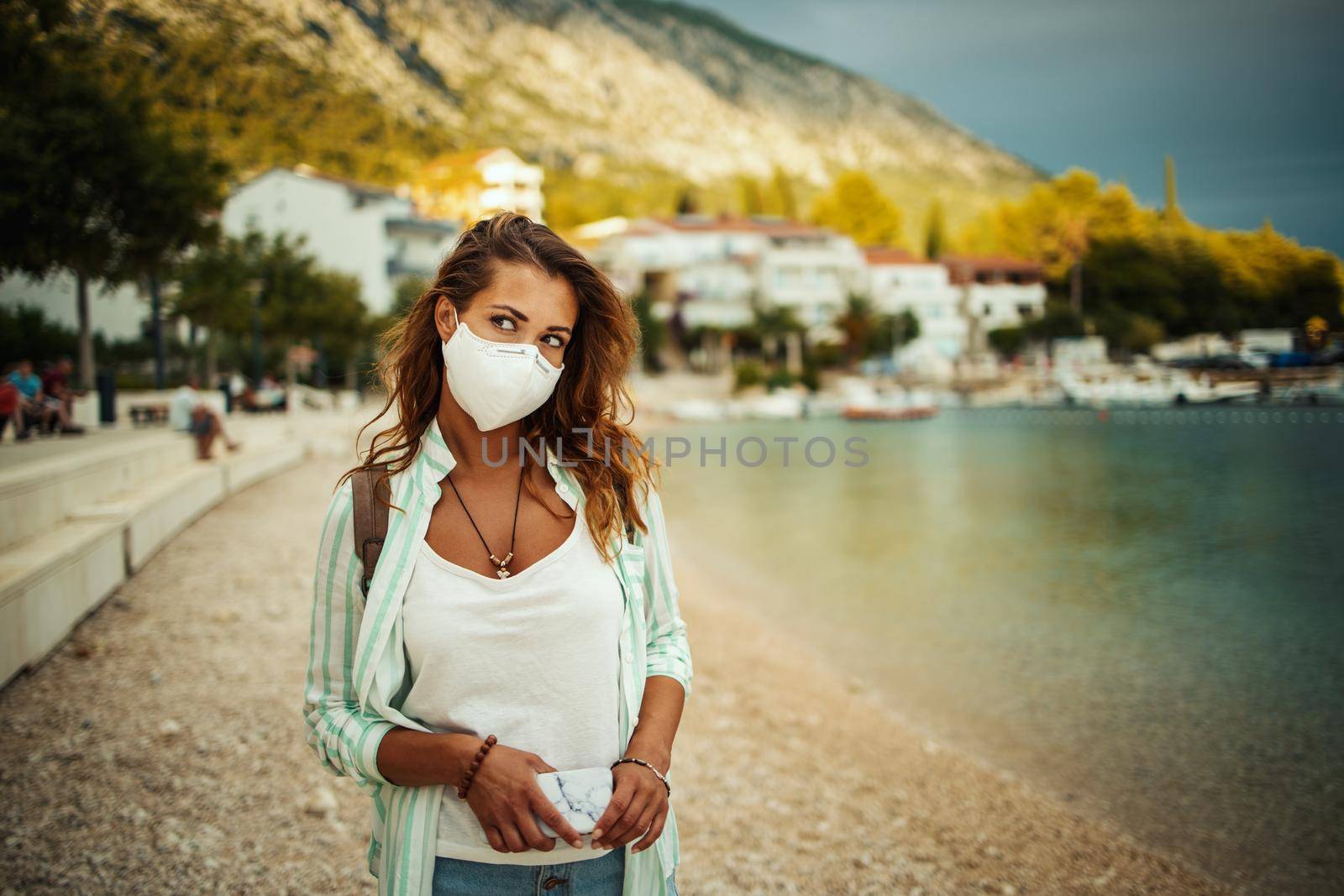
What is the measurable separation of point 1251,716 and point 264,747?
1020cm


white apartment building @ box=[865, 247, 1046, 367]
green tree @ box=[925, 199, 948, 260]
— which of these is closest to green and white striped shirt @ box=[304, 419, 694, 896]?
white apartment building @ box=[865, 247, 1046, 367]

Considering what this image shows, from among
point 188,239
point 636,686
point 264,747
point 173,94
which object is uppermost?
point 173,94

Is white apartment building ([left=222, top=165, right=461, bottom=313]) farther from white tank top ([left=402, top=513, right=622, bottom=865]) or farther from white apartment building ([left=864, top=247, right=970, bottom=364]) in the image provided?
white apartment building ([left=864, top=247, right=970, bottom=364])

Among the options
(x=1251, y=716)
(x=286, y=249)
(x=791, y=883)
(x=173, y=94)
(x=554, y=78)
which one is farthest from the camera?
(x=554, y=78)

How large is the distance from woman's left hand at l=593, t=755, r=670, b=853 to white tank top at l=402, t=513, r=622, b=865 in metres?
0.08

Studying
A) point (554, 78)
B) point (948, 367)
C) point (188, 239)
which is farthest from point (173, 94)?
point (554, 78)

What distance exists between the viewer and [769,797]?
206 inches

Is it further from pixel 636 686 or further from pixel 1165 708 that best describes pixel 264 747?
pixel 1165 708

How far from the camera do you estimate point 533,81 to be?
136250 millimetres

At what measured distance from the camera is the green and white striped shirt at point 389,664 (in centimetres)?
147

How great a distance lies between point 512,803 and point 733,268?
73045 mm

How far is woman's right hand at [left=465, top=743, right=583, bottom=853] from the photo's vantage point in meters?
1.42

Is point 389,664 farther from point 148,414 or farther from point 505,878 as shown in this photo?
point 148,414

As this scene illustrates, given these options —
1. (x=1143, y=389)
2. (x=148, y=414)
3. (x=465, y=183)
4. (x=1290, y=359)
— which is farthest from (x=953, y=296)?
(x=148, y=414)
